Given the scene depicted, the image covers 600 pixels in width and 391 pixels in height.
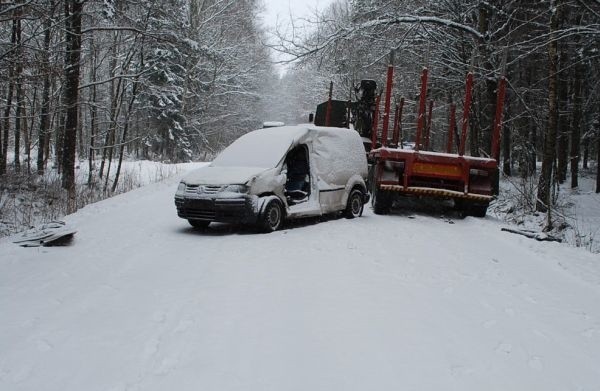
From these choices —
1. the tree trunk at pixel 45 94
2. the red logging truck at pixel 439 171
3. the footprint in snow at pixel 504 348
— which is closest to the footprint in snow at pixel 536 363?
the footprint in snow at pixel 504 348

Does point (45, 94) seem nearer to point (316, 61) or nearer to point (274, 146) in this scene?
point (316, 61)

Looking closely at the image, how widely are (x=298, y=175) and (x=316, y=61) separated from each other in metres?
6.80

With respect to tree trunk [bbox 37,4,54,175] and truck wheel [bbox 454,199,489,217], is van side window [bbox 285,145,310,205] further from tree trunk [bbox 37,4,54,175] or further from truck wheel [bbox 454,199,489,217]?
tree trunk [bbox 37,4,54,175]

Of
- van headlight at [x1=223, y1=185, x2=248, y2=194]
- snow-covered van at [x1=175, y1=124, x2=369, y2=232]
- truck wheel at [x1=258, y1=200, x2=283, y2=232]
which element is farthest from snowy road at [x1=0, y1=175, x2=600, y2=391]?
van headlight at [x1=223, y1=185, x2=248, y2=194]

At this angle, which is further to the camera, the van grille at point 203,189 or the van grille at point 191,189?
the van grille at point 191,189

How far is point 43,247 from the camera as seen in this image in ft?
23.7

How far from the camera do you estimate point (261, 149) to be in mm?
9547

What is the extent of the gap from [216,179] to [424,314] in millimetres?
4989

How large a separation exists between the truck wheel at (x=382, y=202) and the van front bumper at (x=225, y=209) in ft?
13.9

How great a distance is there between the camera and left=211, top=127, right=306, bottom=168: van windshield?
9.20 meters

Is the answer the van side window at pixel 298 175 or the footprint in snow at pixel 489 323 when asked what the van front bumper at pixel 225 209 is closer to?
the van side window at pixel 298 175

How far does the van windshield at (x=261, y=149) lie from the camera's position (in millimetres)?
9195

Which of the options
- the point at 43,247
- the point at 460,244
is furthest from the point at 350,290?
the point at 43,247

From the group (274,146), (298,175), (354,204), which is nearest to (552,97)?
(354,204)
